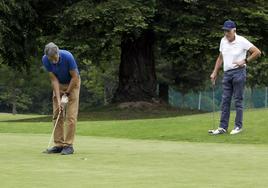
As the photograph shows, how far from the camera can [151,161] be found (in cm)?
991

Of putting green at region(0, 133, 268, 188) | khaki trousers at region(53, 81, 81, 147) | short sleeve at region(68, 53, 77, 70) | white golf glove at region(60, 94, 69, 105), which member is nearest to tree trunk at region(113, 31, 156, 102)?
putting green at region(0, 133, 268, 188)

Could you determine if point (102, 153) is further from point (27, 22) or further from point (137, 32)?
point (27, 22)

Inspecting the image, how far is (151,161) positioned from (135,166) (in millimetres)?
836

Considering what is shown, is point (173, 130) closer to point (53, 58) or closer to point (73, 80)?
point (73, 80)

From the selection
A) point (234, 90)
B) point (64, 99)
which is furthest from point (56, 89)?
point (234, 90)

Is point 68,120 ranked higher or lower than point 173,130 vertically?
higher

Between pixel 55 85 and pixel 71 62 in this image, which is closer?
pixel 71 62

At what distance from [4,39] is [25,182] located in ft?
91.5

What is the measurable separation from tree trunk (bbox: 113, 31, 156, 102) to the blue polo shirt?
23.6 m

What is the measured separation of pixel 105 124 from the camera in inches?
742

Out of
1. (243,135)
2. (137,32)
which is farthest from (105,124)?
(137,32)

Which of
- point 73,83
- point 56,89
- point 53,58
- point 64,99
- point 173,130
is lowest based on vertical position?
point 173,130

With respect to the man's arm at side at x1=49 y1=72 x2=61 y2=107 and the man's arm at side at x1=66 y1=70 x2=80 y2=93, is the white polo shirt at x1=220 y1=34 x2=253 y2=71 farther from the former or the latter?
the man's arm at side at x1=49 y1=72 x2=61 y2=107

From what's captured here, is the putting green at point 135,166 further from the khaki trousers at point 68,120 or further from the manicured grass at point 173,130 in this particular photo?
the manicured grass at point 173,130
